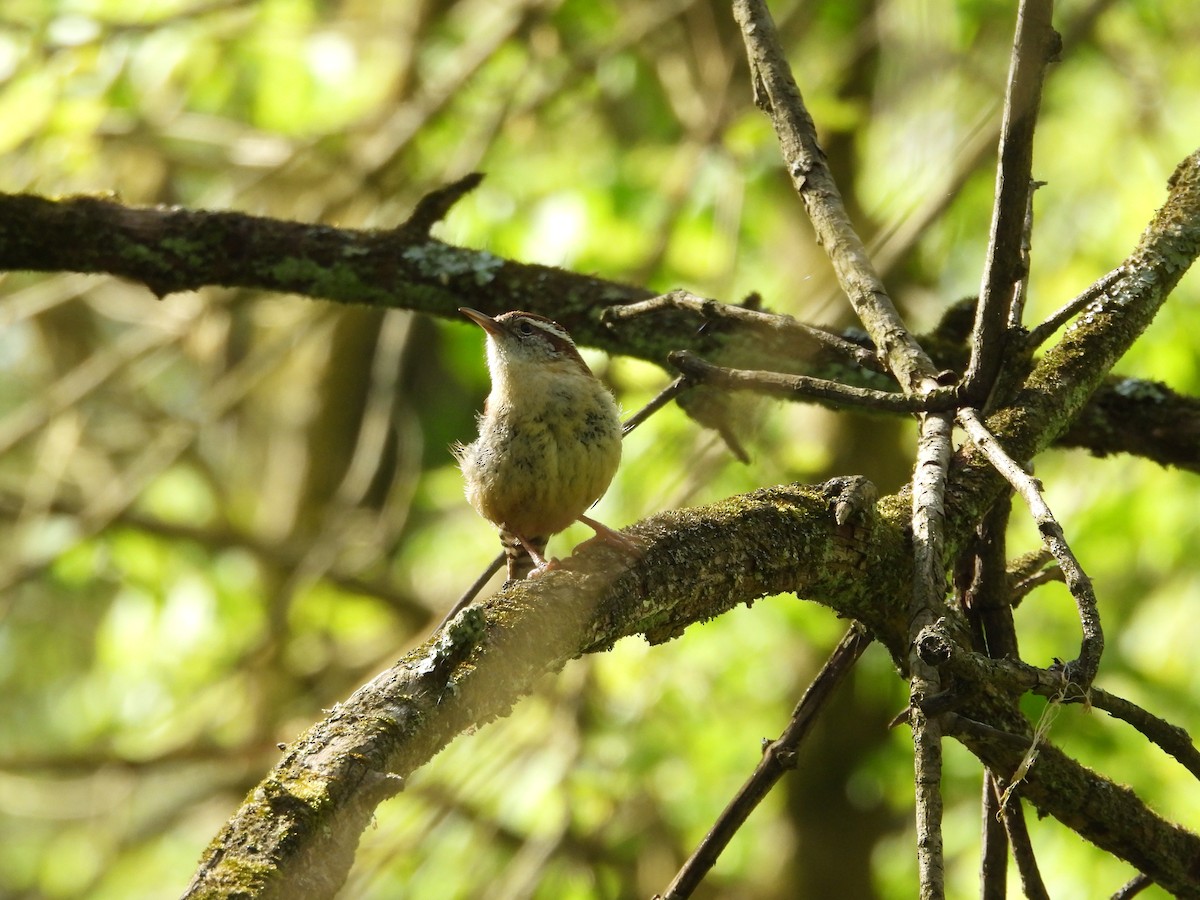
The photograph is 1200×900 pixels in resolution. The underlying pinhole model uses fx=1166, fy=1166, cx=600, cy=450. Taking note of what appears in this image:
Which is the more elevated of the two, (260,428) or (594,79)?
(260,428)

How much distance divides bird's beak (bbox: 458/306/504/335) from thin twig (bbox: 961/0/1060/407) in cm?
165

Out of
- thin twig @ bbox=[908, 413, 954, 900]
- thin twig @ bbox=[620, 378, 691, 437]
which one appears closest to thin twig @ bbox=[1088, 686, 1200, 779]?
thin twig @ bbox=[908, 413, 954, 900]

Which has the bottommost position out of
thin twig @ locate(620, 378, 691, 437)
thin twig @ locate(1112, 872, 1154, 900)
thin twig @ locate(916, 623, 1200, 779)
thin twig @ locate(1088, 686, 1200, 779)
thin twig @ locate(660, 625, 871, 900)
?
thin twig @ locate(1112, 872, 1154, 900)

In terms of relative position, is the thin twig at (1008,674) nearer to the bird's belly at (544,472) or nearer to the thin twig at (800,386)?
the thin twig at (800,386)

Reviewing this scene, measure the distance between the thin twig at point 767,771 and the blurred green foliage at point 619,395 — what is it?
7.04ft

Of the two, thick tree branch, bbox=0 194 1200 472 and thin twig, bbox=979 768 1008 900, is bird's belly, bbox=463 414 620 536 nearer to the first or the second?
thick tree branch, bbox=0 194 1200 472

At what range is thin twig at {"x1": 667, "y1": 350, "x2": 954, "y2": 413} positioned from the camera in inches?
88.5

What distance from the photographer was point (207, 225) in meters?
3.54

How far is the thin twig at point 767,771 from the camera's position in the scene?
213cm

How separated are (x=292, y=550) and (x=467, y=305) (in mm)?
4283

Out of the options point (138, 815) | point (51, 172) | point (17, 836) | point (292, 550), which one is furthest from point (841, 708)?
point (17, 836)

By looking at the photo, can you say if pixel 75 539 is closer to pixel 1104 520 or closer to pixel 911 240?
pixel 911 240

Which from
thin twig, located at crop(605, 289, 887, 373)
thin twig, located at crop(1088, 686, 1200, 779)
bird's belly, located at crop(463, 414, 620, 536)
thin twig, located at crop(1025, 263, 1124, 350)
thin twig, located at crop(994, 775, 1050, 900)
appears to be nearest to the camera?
thin twig, located at crop(1088, 686, 1200, 779)

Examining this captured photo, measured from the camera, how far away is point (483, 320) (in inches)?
140
